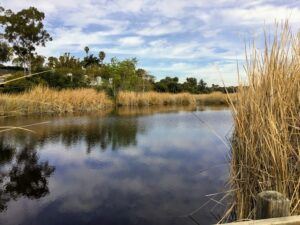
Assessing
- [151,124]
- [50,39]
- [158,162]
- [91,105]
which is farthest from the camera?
[50,39]

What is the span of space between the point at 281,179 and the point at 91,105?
20.0 metres

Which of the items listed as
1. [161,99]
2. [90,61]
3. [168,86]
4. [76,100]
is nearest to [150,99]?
[161,99]

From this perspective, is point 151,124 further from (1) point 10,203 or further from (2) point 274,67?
(2) point 274,67

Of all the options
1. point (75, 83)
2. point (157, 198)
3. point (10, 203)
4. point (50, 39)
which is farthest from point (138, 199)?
point (50, 39)

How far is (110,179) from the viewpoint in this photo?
621 cm

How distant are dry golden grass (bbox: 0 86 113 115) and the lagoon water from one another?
20.4 ft

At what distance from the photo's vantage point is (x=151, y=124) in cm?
1424

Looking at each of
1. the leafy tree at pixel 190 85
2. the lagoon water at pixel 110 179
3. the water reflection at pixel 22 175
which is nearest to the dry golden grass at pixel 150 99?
the leafy tree at pixel 190 85

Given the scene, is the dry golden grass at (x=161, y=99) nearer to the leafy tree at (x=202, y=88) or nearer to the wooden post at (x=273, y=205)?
the leafy tree at (x=202, y=88)

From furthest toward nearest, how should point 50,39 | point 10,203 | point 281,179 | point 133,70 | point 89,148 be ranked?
1. point 133,70
2. point 50,39
3. point 89,148
4. point 10,203
5. point 281,179

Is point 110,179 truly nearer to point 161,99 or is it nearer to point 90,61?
point 161,99

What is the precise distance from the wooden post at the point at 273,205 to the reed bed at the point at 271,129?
723 mm

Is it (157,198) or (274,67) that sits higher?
(274,67)

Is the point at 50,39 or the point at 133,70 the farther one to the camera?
the point at 133,70
